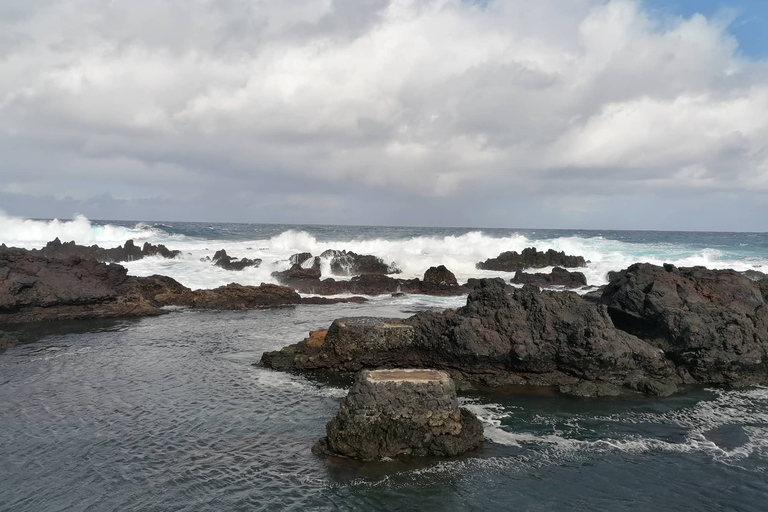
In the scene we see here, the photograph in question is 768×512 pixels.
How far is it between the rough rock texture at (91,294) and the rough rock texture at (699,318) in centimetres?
1522

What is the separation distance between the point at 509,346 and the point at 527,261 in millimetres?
30039

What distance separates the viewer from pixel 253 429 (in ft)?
33.3

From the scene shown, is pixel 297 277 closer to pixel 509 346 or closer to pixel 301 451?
pixel 509 346

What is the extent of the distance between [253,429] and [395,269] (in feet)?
99.3

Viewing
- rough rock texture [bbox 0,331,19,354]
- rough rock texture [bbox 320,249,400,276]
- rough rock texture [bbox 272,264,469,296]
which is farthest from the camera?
rough rock texture [bbox 320,249,400,276]

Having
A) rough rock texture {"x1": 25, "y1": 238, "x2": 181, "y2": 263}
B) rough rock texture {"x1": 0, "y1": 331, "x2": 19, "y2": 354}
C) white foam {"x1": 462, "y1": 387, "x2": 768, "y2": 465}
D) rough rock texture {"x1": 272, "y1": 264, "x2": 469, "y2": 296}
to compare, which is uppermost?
rough rock texture {"x1": 25, "y1": 238, "x2": 181, "y2": 263}

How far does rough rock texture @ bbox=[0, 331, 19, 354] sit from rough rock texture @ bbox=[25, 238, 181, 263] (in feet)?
64.3

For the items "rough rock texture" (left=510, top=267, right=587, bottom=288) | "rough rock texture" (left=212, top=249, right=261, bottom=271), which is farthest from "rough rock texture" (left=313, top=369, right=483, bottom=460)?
"rough rock texture" (left=212, top=249, right=261, bottom=271)

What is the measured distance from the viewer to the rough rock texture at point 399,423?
29.4 ft

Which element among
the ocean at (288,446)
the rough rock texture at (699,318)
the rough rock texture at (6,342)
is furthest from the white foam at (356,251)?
the rough rock texture at (699,318)

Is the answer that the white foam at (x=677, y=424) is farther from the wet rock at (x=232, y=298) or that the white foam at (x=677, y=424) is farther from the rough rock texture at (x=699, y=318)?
the wet rock at (x=232, y=298)

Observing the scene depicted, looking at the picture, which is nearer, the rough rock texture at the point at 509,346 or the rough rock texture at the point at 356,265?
the rough rock texture at the point at 509,346

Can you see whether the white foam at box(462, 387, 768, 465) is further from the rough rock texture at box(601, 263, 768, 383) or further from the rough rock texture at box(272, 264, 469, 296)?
the rough rock texture at box(272, 264, 469, 296)

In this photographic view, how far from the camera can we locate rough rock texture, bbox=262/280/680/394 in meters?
12.9
